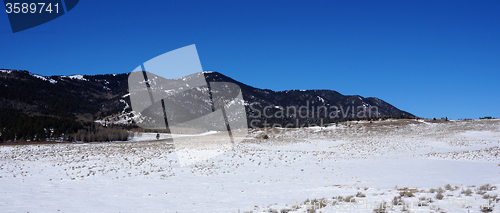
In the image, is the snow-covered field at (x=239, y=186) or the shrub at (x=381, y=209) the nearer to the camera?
the shrub at (x=381, y=209)

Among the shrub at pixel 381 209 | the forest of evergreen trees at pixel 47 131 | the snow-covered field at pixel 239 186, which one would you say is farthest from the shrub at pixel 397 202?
the forest of evergreen trees at pixel 47 131

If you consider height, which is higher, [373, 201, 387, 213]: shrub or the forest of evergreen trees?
the forest of evergreen trees

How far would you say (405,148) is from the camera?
1296 inches

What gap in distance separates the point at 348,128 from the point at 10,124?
244 ft

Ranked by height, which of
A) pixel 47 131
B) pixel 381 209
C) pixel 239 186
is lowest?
pixel 239 186

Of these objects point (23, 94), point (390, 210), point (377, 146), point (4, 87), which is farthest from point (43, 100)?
point (390, 210)

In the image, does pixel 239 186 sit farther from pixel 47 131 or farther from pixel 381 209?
pixel 47 131

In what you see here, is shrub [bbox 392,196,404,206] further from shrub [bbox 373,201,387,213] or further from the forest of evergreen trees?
the forest of evergreen trees

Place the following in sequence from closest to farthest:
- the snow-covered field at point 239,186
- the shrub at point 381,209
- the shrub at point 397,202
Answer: the shrub at point 381,209 < the shrub at point 397,202 < the snow-covered field at point 239,186

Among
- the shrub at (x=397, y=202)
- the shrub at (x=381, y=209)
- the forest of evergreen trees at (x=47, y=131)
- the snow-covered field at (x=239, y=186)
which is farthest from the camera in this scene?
the forest of evergreen trees at (x=47, y=131)

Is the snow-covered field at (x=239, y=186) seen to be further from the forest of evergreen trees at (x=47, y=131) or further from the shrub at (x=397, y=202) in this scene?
the forest of evergreen trees at (x=47, y=131)

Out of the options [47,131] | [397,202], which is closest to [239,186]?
[397,202]

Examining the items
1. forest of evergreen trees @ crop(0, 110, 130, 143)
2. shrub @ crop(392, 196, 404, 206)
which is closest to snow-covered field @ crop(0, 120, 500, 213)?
shrub @ crop(392, 196, 404, 206)

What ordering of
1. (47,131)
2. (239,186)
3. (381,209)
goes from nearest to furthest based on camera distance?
(381,209), (239,186), (47,131)
